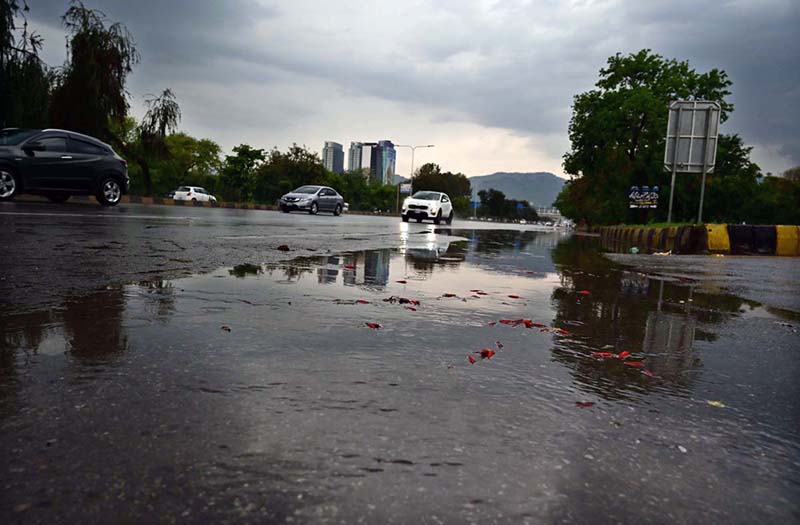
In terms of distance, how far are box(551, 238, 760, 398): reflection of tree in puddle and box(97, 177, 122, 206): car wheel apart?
46.9ft

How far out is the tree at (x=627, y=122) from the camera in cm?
3928

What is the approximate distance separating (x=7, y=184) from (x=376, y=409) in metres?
15.8

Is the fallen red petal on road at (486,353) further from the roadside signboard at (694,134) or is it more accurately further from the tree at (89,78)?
the tree at (89,78)

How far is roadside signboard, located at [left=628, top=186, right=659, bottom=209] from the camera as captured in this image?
36.7 m

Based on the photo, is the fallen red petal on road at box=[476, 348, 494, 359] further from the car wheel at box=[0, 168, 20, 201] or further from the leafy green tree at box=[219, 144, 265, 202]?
A: the leafy green tree at box=[219, 144, 265, 202]

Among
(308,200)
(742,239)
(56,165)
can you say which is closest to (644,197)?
(308,200)

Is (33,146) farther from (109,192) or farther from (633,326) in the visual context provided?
(633,326)

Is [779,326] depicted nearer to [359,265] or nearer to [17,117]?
[359,265]

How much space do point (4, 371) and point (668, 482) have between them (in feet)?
6.75

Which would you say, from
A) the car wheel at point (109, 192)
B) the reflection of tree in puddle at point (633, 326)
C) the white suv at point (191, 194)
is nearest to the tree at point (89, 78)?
the car wheel at point (109, 192)

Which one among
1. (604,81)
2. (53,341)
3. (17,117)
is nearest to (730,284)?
(53,341)

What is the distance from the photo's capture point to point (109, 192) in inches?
656

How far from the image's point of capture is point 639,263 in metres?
8.77

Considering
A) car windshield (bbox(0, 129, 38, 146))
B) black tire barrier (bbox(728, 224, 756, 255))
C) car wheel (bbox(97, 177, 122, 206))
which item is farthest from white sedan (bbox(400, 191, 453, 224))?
black tire barrier (bbox(728, 224, 756, 255))
